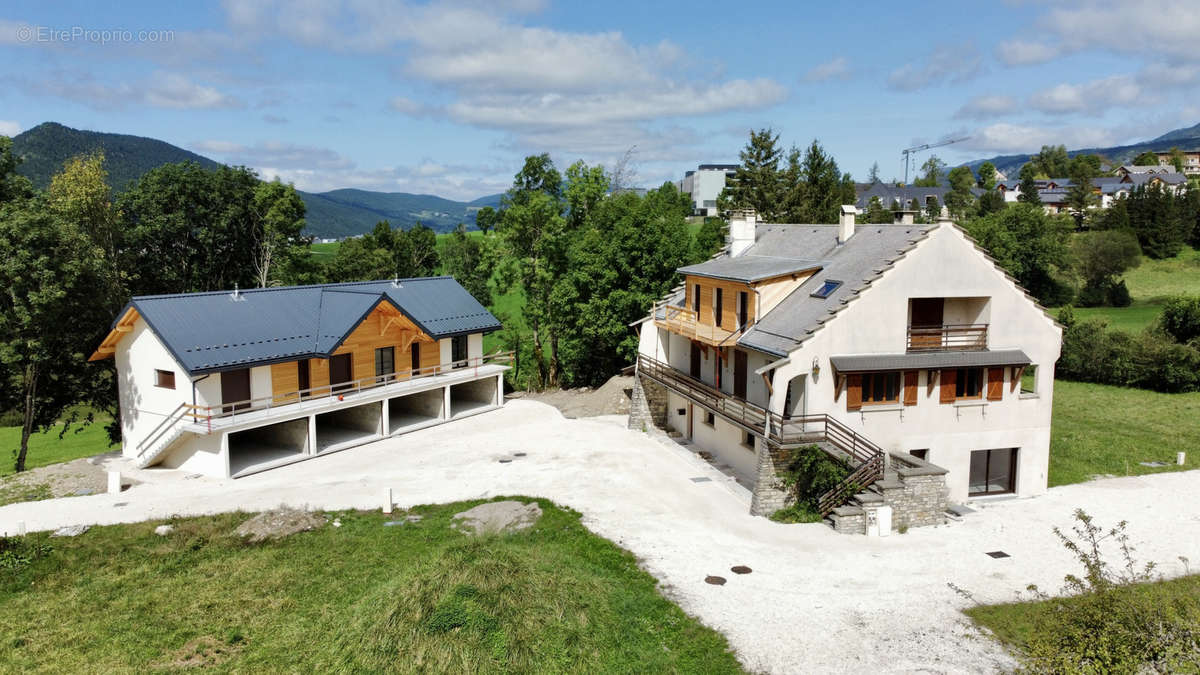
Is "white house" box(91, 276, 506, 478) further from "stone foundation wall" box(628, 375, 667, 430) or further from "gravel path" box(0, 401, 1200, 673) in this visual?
"stone foundation wall" box(628, 375, 667, 430)

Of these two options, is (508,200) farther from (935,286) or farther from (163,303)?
(935,286)

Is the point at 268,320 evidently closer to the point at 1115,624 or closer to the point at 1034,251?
the point at 1115,624

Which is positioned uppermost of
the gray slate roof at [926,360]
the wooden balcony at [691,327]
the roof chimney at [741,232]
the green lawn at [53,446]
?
the roof chimney at [741,232]

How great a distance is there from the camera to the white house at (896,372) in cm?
2403

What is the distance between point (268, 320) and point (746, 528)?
21934mm

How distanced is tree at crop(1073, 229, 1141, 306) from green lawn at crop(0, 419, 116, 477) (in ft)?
266

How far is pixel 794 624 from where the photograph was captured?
16781 millimetres

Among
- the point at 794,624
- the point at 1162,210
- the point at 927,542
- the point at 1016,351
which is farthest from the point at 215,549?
the point at 1162,210

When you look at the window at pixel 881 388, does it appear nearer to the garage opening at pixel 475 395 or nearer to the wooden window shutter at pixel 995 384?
the wooden window shutter at pixel 995 384

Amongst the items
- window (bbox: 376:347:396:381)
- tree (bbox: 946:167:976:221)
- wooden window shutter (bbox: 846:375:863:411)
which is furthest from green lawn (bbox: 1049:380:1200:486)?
tree (bbox: 946:167:976:221)

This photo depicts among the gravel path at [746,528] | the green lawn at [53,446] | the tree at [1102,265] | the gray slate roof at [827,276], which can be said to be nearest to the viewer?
the gravel path at [746,528]

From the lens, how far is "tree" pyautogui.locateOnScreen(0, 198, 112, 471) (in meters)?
29.3

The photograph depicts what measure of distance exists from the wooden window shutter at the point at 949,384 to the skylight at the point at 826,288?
453cm

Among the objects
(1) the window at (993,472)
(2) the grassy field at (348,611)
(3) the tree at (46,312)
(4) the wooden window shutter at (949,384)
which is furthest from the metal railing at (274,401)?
(1) the window at (993,472)
